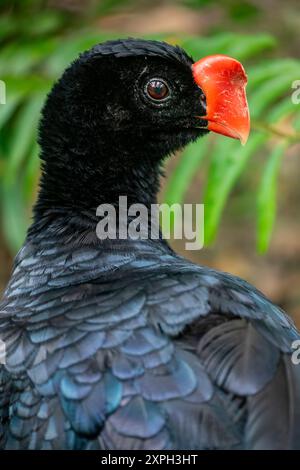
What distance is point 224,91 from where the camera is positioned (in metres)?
3.04

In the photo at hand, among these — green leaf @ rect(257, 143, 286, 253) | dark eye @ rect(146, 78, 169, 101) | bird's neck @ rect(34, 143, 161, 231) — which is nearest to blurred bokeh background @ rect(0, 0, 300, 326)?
green leaf @ rect(257, 143, 286, 253)

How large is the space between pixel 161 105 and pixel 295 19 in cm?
408

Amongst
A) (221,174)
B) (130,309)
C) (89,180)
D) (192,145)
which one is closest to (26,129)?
(192,145)

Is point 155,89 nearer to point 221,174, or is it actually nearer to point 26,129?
point 221,174

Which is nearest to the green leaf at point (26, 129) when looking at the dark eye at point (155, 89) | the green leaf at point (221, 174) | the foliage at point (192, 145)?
the foliage at point (192, 145)

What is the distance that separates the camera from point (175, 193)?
3.82 metres

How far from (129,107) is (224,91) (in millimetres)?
332

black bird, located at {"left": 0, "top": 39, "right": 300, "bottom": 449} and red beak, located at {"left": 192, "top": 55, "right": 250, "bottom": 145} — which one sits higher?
red beak, located at {"left": 192, "top": 55, "right": 250, "bottom": 145}

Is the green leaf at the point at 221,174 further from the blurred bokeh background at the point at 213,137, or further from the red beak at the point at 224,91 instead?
the red beak at the point at 224,91

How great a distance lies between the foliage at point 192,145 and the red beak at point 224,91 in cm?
65

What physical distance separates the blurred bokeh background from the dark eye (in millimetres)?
745

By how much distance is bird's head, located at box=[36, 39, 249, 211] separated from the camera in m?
2.96

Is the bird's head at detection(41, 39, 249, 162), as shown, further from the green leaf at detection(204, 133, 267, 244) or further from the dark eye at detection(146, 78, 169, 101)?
the green leaf at detection(204, 133, 267, 244)
